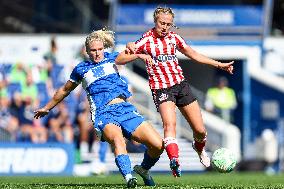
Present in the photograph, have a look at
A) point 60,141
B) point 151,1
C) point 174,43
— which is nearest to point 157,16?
point 174,43

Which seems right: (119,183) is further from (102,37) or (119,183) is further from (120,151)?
(102,37)

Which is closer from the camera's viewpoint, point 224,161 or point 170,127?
point 170,127

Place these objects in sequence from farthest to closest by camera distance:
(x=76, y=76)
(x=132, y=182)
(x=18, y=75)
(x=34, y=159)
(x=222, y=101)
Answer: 1. (x=222, y=101)
2. (x=18, y=75)
3. (x=34, y=159)
4. (x=76, y=76)
5. (x=132, y=182)

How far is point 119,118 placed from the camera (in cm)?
1159

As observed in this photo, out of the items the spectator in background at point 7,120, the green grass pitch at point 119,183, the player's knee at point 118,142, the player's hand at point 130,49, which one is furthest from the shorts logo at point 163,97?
the spectator in background at point 7,120

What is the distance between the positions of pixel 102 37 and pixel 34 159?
8.77 meters

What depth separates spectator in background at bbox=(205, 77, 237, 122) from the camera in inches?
989

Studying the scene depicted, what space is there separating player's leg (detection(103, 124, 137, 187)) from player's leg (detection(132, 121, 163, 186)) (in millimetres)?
282

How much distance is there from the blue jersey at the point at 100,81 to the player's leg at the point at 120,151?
1.21ft

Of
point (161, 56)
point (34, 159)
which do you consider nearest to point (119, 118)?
point (161, 56)

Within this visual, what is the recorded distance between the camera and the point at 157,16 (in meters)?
12.3

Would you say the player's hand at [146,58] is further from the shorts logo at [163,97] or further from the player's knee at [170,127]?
the player's knee at [170,127]

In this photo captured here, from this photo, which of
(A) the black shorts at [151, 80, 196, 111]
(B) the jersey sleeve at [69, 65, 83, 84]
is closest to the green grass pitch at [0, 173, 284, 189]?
(A) the black shorts at [151, 80, 196, 111]

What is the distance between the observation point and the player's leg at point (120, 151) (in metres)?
11.0
